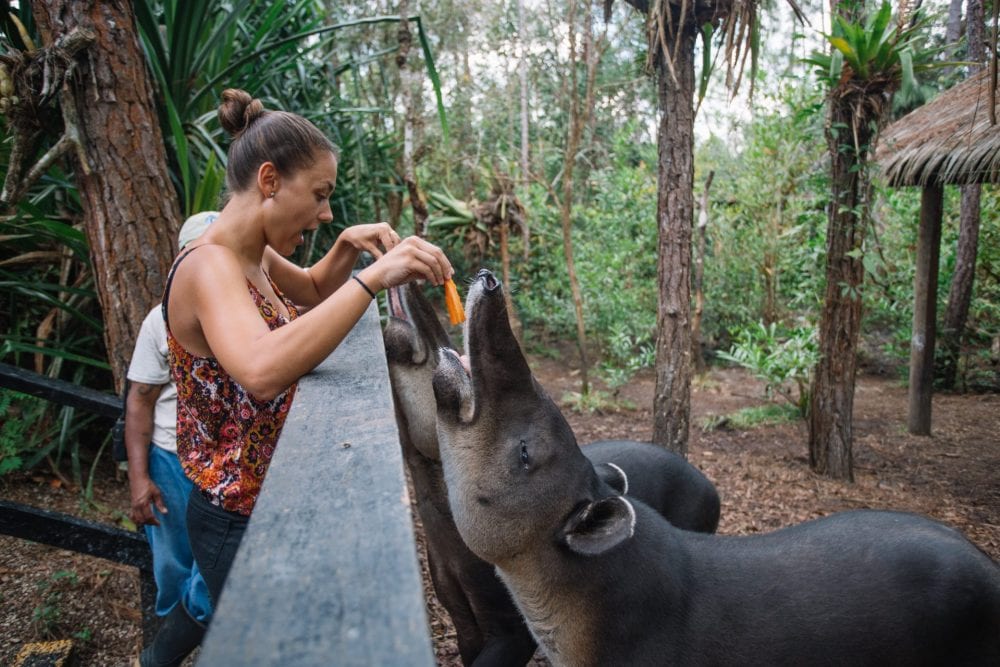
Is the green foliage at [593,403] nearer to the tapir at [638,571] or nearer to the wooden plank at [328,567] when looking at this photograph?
the tapir at [638,571]

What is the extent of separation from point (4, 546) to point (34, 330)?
1.46 metres

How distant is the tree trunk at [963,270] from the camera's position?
30.4 feet

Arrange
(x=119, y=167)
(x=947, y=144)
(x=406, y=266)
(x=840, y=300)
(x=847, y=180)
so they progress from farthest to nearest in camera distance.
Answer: (x=947, y=144), (x=840, y=300), (x=847, y=180), (x=119, y=167), (x=406, y=266)

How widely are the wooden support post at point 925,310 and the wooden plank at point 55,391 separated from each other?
783 centimetres

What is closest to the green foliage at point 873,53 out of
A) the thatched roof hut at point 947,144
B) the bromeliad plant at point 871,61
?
the bromeliad plant at point 871,61

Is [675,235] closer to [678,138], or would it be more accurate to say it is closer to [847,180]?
[678,138]

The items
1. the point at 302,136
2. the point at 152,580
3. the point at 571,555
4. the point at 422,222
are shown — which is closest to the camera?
the point at 302,136

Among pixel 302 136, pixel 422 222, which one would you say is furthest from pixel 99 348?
pixel 302 136

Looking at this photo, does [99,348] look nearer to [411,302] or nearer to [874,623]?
[411,302]

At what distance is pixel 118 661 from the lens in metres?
3.24

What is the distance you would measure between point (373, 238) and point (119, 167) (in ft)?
4.34

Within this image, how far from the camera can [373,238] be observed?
8.64 feet

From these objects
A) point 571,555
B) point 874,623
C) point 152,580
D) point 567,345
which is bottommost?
point 567,345

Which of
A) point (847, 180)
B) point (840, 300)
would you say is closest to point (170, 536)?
point (840, 300)
